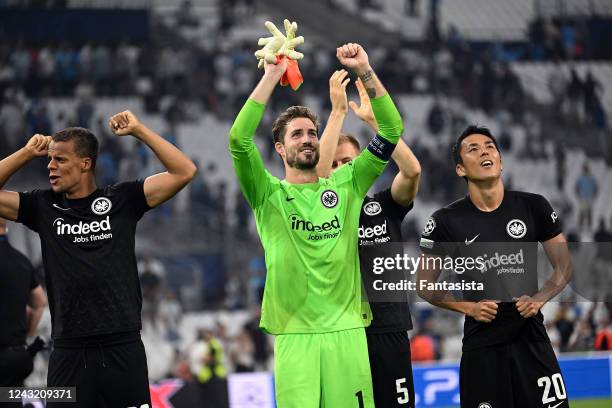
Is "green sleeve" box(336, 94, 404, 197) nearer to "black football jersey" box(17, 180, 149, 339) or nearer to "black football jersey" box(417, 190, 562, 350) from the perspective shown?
"black football jersey" box(417, 190, 562, 350)

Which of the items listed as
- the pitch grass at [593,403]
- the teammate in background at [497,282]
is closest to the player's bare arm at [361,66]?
the teammate in background at [497,282]

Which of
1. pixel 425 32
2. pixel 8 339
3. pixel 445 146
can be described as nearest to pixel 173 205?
pixel 445 146

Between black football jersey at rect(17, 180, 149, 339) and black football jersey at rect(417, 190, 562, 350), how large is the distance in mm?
2028

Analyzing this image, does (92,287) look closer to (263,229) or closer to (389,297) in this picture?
(263,229)

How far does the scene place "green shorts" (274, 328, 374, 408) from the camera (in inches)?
216

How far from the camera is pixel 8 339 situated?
25.1 feet

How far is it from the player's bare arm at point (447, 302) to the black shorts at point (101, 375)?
194 centimetres

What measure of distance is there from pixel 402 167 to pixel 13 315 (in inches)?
132

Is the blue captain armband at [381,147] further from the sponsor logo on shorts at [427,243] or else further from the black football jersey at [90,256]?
the black football jersey at [90,256]

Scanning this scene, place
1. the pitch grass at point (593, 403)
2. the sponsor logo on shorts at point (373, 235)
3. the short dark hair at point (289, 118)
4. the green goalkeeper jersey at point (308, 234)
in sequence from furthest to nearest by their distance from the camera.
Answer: the pitch grass at point (593, 403), the sponsor logo on shorts at point (373, 235), the short dark hair at point (289, 118), the green goalkeeper jersey at point (308, 234)

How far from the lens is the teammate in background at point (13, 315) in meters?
7.59

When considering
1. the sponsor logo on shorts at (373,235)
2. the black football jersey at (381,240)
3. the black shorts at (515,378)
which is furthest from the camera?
the sponsor logo on shorts at (373,235)

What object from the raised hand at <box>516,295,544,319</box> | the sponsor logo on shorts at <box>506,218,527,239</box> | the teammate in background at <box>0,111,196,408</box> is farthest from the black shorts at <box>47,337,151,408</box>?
the sponsor logo on shorts at <box>506,218,527,239</box>

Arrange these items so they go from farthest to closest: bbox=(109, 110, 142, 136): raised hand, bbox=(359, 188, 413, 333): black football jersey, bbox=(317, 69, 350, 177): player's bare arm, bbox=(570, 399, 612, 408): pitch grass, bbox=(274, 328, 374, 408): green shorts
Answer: bbox=(570, 399, 612, 408): pitch grass < bbox=(359, 188, 413, 333): black football jersey < bbox=(317, 69, 350, 177): player's bare arm < bbox=(109, 110, 142, 136): raised hand < bbox=(274, 328, 374, 408): green shorts
